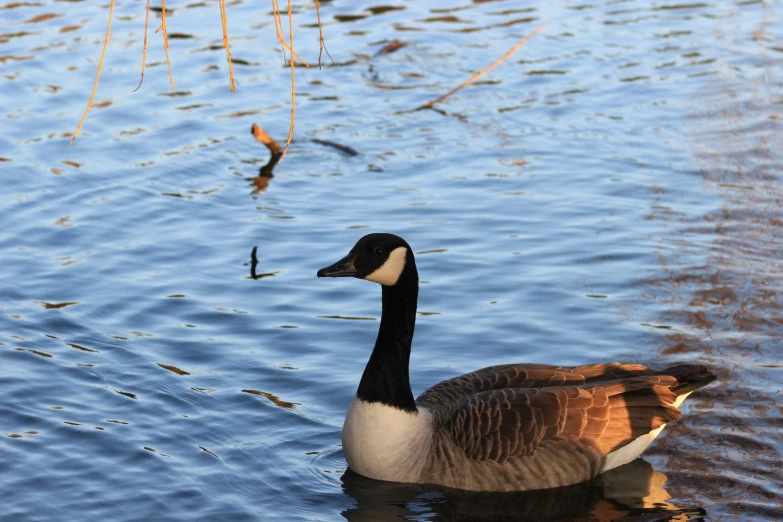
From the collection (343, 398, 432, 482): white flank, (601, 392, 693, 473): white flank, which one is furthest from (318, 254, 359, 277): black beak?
(601, 392, 693, 473): white flank

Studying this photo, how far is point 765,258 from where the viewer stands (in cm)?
1174

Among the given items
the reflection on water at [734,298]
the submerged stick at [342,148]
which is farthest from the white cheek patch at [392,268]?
the submerged stick at [342,148]

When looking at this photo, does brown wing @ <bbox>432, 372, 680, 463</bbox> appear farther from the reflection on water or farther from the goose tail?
the reflection on water

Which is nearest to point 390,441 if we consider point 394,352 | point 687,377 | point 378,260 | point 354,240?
point 394,352

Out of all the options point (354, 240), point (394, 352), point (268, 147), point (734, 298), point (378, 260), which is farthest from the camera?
point (268, 147)

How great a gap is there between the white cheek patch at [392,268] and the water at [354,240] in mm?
1450

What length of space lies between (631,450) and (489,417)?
1164 millimetres

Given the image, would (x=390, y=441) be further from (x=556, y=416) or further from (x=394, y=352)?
(x=556, y=416)

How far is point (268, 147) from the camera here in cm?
1444

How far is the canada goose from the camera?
317 inches

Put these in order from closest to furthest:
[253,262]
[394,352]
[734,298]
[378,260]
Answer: [378,260]
[394,352]
[734,298]
[253,262]

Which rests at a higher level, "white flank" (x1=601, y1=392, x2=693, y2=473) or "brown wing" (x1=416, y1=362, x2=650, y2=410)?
"brown wing" (x1=416, y1=362, x2=650, y2=410)

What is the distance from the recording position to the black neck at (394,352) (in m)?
8.15

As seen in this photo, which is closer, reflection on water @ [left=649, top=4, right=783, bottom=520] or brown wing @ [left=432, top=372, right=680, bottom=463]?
brown wing @ [left=432, top=372, right=680, bottom=463]
